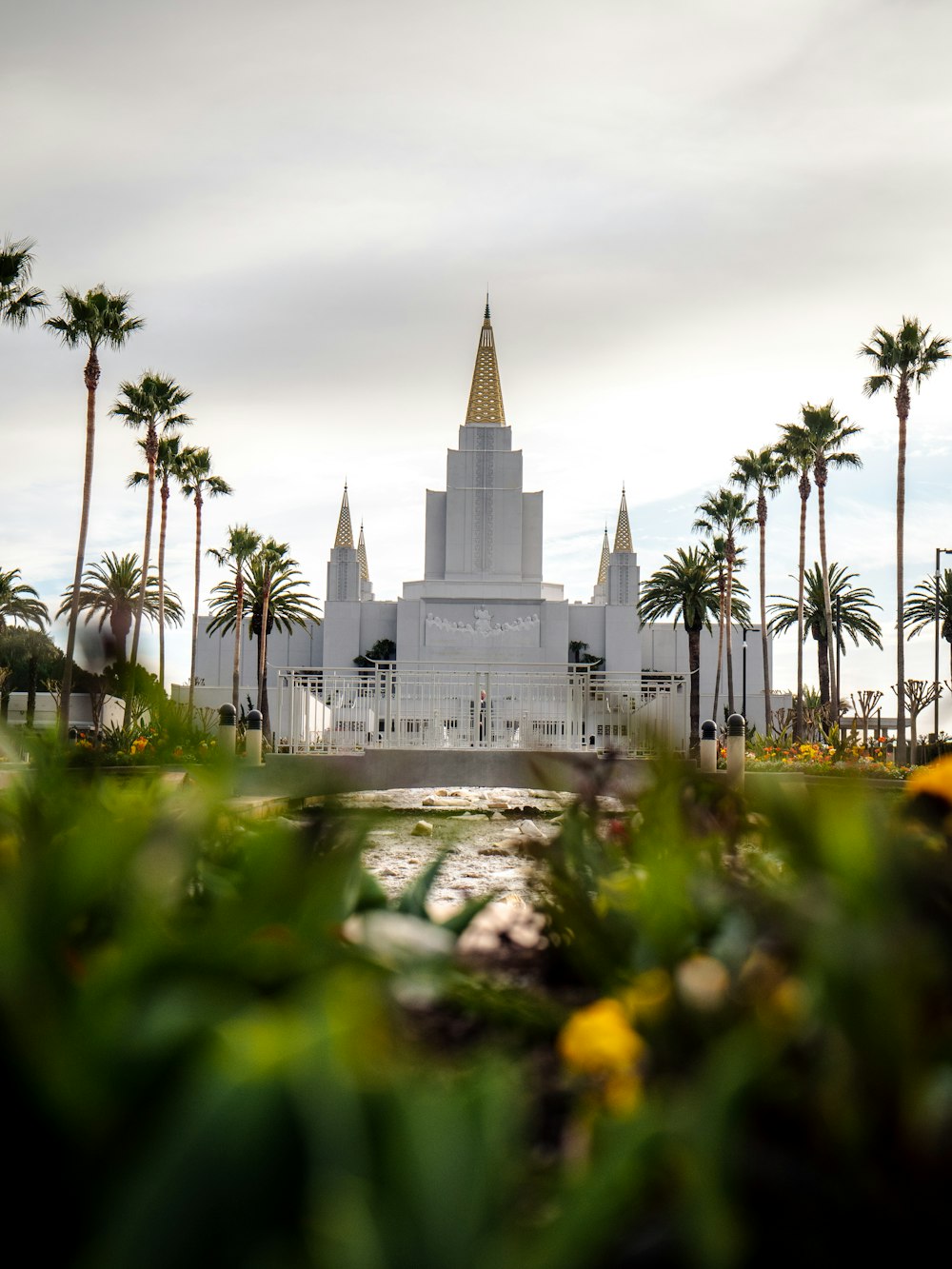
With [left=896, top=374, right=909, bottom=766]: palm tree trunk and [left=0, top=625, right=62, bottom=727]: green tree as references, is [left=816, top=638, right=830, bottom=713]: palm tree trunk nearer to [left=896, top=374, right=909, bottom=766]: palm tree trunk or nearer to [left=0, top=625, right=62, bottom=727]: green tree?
[left=896, top=374, right=909, bottom=766]: palm tree trunk

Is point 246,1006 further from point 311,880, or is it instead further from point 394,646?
point 394,646

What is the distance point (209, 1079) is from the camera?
39 centimetres

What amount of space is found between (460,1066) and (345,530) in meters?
62.4

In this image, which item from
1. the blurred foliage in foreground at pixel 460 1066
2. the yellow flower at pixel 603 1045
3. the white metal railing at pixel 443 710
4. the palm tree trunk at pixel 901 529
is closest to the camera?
the blurred foliage in foreground at pixel 460 1066

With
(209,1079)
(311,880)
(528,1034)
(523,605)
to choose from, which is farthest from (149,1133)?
(523,605)

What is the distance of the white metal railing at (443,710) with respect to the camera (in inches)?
531

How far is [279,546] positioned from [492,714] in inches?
1306

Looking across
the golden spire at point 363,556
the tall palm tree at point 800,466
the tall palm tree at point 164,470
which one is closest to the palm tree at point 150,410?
the tall palm tree at point 164,470

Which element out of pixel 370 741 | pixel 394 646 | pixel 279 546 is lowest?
pixel 370 741

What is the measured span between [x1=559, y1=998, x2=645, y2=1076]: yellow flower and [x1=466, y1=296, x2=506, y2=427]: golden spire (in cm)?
5797

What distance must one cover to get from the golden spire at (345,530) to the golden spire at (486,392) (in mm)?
10148

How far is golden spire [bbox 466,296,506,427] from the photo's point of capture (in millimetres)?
57562

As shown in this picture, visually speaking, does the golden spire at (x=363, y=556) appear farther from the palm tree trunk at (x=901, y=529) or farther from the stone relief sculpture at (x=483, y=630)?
the palm tree trunk at (x=901, y=529)

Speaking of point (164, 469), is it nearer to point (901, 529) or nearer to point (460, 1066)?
point (901, 529)
